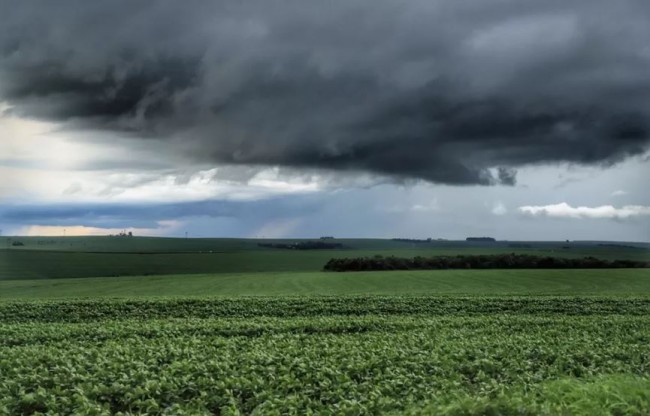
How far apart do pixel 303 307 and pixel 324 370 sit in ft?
64.0

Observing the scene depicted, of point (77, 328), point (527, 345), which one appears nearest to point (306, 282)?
point (77, 328)

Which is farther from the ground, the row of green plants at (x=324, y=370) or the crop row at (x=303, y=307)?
the row of green plants at (x=324, y=370)

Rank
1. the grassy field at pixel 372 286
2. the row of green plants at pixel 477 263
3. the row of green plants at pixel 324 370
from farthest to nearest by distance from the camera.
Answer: the row of green plants at pixel 477 263 → the grassy field at pixel 372 286 → the row of green plants at pixel 324 370

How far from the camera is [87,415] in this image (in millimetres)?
12328

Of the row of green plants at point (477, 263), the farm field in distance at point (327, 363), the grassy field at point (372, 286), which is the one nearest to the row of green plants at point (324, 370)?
the farm field in distance at point (327, 363)

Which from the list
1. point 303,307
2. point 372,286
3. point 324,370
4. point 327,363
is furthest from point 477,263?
point 324,370

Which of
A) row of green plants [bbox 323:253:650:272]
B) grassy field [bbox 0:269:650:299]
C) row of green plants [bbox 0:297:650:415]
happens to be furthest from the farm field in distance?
row of green plants [bbox 323:253:650:272]

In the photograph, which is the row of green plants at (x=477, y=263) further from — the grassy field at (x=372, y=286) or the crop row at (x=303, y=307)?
the crop row at (x=303, y=307)

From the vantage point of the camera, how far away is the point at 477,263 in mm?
88500

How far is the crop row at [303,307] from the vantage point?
108 ft

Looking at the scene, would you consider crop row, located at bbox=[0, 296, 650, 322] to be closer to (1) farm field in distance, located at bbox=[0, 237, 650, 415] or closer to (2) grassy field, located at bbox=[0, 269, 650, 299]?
(1) farm field in distance, located at bbox=[0, 237, 650, 415]

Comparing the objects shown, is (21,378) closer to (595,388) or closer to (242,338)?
(242,338)

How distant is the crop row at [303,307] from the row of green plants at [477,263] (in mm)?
49038

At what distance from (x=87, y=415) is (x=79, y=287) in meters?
50.7
